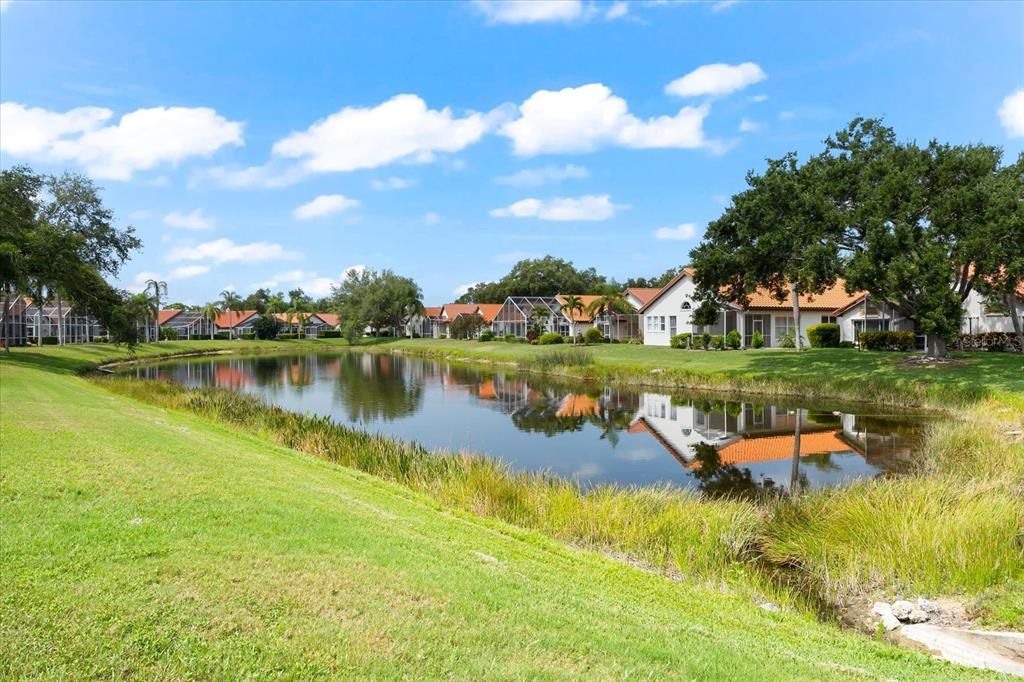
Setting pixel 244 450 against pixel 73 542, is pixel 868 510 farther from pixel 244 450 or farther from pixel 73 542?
pixel 244 450

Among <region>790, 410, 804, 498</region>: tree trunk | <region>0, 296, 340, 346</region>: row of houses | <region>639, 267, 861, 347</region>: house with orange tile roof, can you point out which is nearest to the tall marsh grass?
<region>790, 410, 804, 498</region>: tree trunk

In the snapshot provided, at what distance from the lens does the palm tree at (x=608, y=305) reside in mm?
63094

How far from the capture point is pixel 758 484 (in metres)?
14.8

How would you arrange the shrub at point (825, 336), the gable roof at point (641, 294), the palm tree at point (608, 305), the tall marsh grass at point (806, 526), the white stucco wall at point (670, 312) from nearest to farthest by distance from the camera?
the tall marsh grass at point (806, 526) → the shrub at point (825, 336) → the white stucco wall at point (670, 312) → the palm tree at point (608, 305) → the gable roof at point (641, 294)

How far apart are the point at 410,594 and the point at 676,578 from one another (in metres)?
4.34

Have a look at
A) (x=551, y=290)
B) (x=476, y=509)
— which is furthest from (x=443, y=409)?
(x=551, y=290)

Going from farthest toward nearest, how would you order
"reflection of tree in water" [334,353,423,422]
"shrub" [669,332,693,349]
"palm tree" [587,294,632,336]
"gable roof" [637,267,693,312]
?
"palm tree" [587,294,632,336] → "shrub" [669,332,693,349] → "gable roof" [637,267,693,312] → "reflection of tree in water" [334,353,423,422]

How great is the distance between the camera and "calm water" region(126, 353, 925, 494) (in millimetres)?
16125

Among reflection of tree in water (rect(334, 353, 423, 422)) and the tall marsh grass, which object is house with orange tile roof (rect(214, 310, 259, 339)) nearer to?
reflection of tree in water (rect(334, 353, 423, 422))

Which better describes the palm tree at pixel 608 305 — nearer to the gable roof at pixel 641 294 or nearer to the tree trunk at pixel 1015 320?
the gable roof at pixel 641 294

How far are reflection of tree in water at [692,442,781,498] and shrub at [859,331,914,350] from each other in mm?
24542

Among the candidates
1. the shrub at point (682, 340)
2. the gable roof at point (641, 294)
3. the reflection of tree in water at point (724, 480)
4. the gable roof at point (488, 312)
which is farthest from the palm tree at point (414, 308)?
the reflection of tree in water at point (724, 480)

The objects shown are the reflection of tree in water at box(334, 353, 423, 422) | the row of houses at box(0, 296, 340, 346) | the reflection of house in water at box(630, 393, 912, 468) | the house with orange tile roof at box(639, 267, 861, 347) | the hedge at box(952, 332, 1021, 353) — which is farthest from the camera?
the row of houses at box(0, 296, 340, 346)

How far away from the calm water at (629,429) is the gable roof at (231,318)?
78.2 metres
